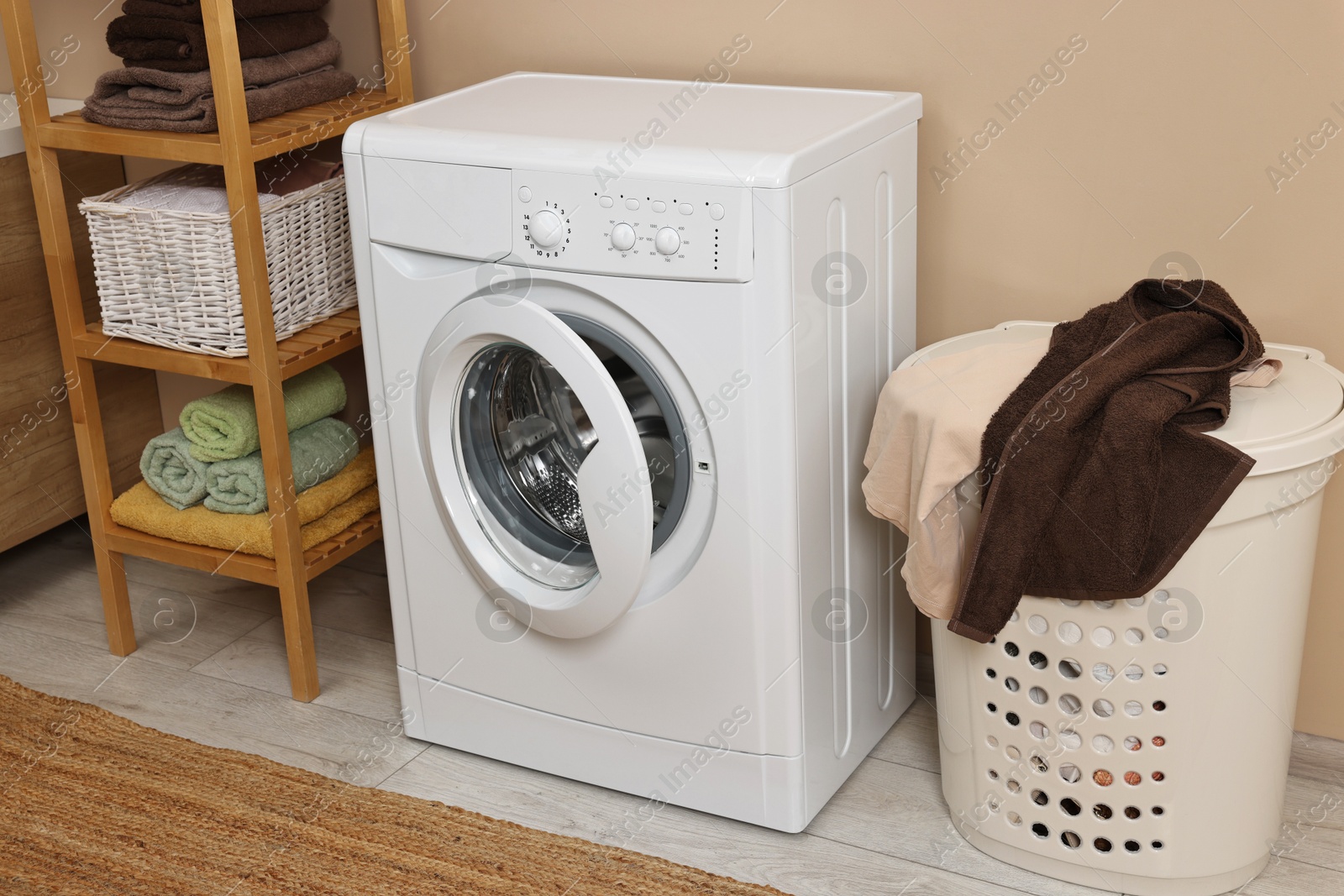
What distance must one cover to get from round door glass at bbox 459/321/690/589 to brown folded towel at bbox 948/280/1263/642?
37 cm

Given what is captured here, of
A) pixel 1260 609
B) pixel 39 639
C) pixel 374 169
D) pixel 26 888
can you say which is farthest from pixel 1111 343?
pixel 39 639

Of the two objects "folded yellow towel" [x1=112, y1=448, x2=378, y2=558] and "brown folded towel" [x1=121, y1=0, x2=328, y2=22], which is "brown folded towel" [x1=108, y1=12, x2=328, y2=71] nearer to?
"brown folded towel" [x1=121, y1=0, x2=328, y2=22]

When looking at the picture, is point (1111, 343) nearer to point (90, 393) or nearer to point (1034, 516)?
point (1034, 516)

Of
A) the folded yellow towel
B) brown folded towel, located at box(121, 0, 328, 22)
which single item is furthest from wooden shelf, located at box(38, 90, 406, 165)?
the folded yellow towel

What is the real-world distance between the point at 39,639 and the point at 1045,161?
172cm

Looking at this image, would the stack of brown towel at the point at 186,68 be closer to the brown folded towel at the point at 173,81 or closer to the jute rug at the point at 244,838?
the brown folded towel at the point at 173,81

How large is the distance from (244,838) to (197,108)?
93cm

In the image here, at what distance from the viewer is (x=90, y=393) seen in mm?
1934

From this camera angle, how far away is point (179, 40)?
65.9 inches

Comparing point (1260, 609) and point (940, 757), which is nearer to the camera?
point (1260, 609)

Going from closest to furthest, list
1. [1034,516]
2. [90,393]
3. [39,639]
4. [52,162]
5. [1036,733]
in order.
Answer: [1034,516], [1036,733], [52,162], [90,393], [39,639]

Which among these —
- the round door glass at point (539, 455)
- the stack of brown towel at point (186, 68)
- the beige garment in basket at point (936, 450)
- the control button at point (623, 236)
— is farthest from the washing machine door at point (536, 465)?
the stack of brown towel at point (186, 68)

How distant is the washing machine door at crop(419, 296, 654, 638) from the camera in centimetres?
141

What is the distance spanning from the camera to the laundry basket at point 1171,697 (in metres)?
1.30
